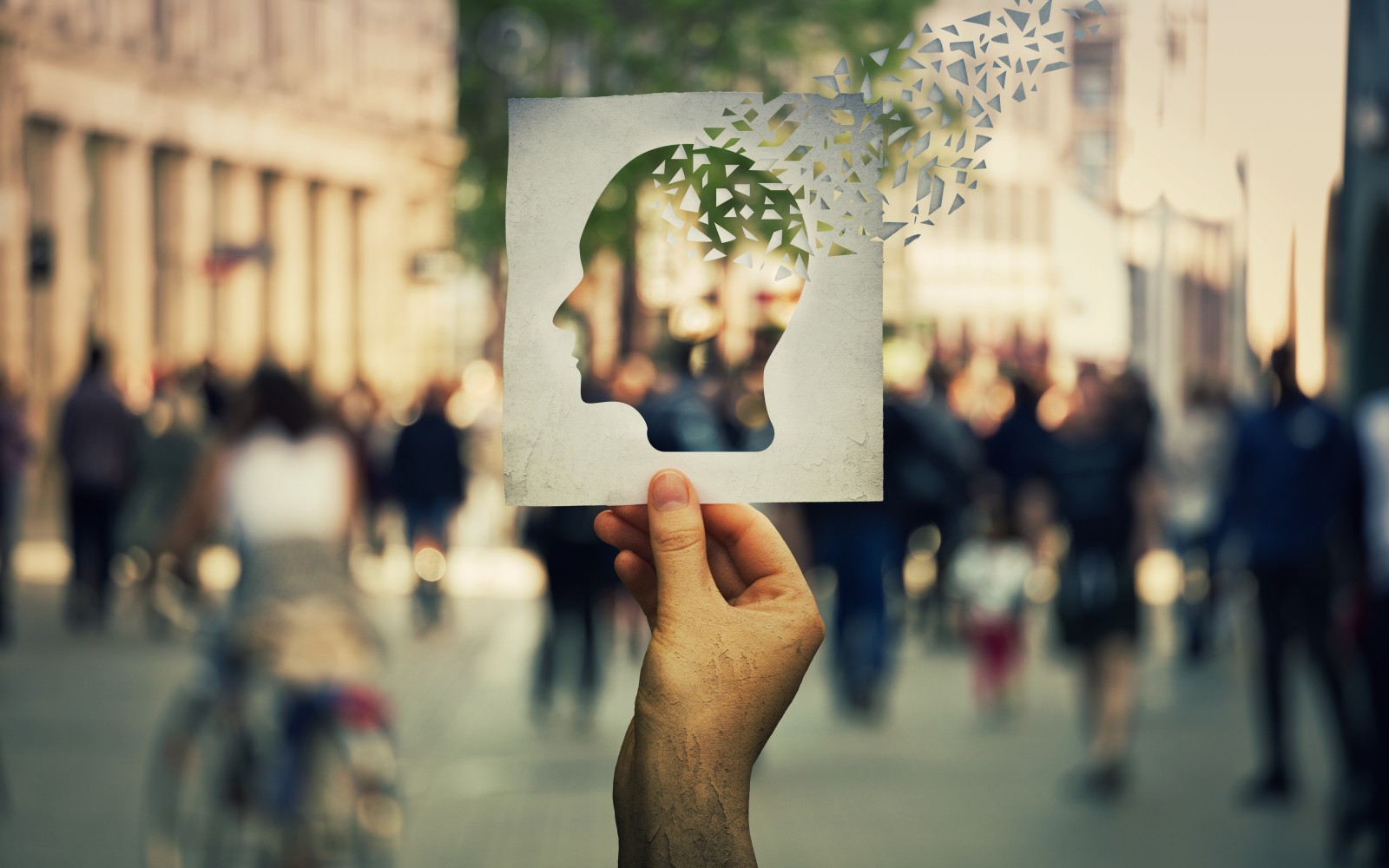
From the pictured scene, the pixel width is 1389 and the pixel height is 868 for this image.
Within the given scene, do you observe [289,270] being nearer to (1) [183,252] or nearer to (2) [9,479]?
(1) [183,252]

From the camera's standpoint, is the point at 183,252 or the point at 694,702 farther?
the point at 183,252

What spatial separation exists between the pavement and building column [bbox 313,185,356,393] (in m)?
25.2

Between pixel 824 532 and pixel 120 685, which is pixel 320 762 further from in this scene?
pixel 120 685

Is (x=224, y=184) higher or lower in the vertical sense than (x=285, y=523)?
higher

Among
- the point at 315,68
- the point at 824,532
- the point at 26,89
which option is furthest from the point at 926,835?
the point at 315,68

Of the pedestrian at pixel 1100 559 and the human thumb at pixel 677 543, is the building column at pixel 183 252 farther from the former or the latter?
the human thumb at pixel 677 543

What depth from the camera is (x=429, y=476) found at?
655 inches

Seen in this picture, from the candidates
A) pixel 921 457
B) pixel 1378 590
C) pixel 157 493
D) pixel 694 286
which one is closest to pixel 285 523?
pixel 1378 590

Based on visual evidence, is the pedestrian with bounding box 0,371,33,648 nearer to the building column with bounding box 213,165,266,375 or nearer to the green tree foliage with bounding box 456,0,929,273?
the green tree foliage with bounding box 456,0,929,273

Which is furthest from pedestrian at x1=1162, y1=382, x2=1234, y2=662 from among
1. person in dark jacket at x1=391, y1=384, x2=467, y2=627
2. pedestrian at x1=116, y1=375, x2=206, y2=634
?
pedestrian at x1=116, y1=375, x2=206, y2=634

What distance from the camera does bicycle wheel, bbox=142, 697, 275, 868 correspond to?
6.60m

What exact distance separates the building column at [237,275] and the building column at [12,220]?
697cm

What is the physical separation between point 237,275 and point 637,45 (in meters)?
10.8

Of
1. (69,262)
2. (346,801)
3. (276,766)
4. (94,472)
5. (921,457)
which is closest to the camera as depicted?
(276,766)
